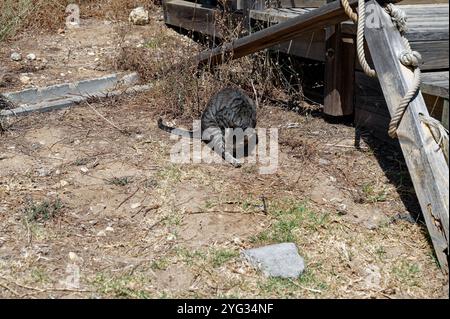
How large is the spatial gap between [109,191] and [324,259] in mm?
1533

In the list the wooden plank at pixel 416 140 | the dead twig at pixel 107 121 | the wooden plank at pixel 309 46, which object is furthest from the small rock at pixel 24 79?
the wooden plank at pixel 416 140

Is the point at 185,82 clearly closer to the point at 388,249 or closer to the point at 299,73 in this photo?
the point at 299,73

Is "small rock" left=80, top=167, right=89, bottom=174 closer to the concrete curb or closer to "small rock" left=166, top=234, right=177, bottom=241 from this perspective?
"small rock" left=166, top=234, right=177, bottom=241

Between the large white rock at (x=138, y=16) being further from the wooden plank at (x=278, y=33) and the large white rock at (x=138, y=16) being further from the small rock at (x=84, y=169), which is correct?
the small rock at (x=84, y=169)

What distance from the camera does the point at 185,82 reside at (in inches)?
209

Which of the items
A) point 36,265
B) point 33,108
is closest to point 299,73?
point 33,108

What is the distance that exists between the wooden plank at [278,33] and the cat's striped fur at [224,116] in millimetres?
431

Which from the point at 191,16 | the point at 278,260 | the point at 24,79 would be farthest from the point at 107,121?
the point at 191,16

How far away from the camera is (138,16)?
7656 millimetres

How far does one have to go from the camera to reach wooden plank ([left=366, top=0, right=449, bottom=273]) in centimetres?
317

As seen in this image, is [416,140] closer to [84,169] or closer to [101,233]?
[101,233]

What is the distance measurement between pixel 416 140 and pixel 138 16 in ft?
16.5

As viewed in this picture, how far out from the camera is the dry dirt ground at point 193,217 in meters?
3.15

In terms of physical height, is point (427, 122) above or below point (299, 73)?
above
